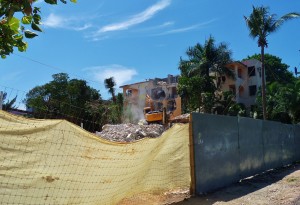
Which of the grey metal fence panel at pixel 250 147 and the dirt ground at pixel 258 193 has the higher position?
the grey metal fence panel at pixel 250 147

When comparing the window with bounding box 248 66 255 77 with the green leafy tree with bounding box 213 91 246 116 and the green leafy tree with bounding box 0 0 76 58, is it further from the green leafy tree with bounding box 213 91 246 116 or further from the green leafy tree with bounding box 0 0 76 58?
the green leafy tree with bounding box 0 0 76 58

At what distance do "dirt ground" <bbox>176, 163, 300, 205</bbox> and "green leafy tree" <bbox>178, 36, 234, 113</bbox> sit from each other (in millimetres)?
31239

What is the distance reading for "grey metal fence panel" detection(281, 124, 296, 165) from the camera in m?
17.1

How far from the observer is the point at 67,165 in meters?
5.48

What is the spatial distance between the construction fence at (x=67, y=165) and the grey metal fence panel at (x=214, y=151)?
1248mm

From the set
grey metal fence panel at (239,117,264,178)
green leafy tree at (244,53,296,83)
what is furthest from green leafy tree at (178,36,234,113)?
grey metal fence panel at (239,117,264,178)

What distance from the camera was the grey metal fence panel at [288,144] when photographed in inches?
674

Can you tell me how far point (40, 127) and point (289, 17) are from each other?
1005 inches

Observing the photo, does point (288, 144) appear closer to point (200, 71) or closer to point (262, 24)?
point (262, 24)

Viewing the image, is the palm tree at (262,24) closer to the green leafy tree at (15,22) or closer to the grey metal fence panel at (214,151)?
the grey metal fence panel at (214,151)

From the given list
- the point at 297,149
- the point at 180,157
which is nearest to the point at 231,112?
the point at 297,149

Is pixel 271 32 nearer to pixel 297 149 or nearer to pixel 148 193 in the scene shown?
A: pixel 297 149

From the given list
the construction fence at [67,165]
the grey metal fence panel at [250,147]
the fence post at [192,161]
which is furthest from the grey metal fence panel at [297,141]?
the construction fence at [67,165]

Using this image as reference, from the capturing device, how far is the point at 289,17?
27.0 m
